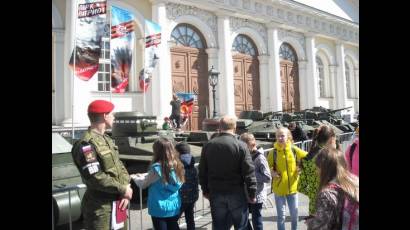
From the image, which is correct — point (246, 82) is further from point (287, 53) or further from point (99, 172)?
point (99, 172)

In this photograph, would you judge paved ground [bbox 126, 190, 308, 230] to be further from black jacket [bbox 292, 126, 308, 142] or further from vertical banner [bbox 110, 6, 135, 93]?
vertical banner [bbox 110, 6, 135, 93]

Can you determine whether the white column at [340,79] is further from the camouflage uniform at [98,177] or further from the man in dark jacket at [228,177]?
the camouflage uniform at [98,177]

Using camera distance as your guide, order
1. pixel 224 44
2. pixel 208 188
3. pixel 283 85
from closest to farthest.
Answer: pixel 208 188 < pixel 224 44 < pixel 283 85

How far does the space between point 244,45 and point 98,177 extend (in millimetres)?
21944

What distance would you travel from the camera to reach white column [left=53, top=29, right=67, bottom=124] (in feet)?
55.2

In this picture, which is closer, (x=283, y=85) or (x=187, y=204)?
(x=187, y=204)

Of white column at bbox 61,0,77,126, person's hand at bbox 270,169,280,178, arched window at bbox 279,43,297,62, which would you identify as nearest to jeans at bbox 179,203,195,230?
person's hand at bbox 270,169,280,178

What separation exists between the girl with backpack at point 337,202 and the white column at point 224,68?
1907 cm

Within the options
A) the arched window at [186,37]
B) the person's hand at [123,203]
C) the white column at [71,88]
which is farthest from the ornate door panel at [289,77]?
the person's hand at [123,203]
